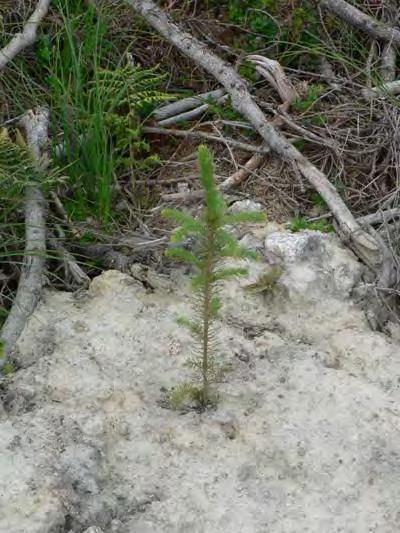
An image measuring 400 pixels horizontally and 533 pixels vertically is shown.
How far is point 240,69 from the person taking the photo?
4.80m

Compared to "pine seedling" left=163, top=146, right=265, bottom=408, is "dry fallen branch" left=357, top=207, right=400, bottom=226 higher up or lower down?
lower down

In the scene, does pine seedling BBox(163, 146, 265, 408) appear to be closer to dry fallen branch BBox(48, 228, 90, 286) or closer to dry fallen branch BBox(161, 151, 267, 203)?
dry fallen branch BBox(48, 228, 90, 286)

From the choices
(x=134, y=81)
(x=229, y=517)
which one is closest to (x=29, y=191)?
(x=134, y=81)

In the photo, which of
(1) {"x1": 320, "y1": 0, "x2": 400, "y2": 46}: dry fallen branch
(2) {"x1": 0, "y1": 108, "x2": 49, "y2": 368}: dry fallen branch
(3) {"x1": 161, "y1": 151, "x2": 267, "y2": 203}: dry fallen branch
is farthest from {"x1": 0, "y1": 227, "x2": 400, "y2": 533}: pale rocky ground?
(1) {"x1": 320, "y1": 0, "x2": 400, "y2": 46}: dry fallen branch

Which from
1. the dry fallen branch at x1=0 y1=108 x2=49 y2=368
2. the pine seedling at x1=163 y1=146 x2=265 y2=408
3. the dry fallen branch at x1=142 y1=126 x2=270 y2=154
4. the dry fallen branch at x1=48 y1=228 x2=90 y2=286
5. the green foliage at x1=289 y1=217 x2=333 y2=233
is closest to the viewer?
the pine seedling at x1=163 y1=146 x2=265 y2=408

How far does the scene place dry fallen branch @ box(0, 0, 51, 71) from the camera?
4.44 m

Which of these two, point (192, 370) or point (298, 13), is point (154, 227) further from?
point (298, 13)

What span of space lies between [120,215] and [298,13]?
5.64ft

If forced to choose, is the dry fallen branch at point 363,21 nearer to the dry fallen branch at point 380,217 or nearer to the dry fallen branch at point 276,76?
the dry fallen branch at point 276,76

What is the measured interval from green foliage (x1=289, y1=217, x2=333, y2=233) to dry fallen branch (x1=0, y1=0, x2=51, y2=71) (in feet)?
5.64

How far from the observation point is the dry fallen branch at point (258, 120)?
387cm

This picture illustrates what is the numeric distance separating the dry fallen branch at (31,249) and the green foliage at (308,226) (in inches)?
45.7

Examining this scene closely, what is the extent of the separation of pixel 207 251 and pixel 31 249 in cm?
115

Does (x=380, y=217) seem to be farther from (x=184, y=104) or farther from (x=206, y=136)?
(x=184, y=104)
